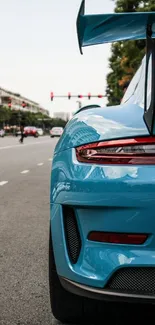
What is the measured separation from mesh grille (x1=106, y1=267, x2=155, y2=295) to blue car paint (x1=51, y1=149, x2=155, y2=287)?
0.04 meters

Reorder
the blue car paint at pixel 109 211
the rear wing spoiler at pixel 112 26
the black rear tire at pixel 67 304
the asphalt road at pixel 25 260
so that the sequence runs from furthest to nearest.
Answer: the asphalt road at pixel 25 260, the black rear tire at pixel 67 304, the rear wing spoiler at pixel 112 26, the blue car paint at pixel 109 211

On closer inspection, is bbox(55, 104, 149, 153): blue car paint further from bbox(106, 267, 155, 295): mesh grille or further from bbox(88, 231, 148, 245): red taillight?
bbox(106, 267, 155, 295): mesh grille

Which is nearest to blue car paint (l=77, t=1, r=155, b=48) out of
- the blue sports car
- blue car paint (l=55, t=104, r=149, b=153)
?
the blue sports car

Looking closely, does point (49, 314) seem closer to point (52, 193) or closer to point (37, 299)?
point (37, 299)

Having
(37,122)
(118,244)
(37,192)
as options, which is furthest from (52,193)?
(37,122)

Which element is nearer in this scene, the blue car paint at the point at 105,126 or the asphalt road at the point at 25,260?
the blue car paint at the point at 105,126

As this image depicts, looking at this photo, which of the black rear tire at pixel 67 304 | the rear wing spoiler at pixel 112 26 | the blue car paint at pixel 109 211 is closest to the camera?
the blue car paint at pixel 109 211

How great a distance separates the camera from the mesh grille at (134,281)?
7.37ft

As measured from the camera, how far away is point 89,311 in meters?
2.68

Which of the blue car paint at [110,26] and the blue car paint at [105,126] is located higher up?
the blue car paint at [110,26]

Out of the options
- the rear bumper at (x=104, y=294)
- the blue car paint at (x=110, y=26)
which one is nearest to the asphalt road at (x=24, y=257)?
the rear bumper at (x=104, y=294)

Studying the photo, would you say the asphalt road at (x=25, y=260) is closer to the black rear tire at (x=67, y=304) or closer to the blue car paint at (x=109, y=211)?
the black rear tire at (x=67, y=304)

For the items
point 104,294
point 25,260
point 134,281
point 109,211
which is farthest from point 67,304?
point 25,260

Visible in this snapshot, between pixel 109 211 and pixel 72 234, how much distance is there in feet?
0.81
